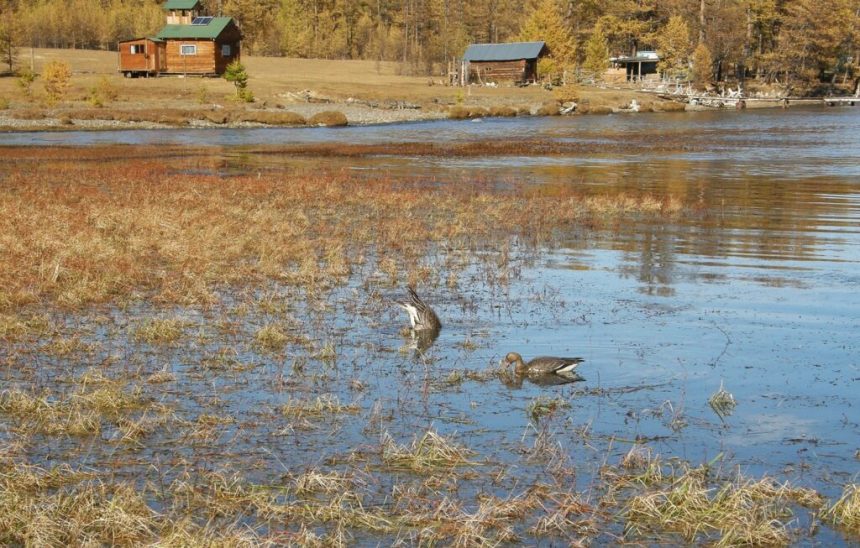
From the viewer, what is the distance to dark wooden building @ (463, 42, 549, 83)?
10775cm

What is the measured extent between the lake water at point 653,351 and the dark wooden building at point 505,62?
8500cm

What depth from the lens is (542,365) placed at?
10062mm

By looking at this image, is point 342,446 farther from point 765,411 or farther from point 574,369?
point 765,411

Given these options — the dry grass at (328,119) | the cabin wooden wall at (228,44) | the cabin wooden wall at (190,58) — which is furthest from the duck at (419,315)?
the cabin wooden wall at (228,44)

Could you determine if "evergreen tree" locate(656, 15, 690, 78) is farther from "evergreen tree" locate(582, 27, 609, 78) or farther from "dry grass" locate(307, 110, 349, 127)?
"dry grass" locate(307, 110, 349, 127)

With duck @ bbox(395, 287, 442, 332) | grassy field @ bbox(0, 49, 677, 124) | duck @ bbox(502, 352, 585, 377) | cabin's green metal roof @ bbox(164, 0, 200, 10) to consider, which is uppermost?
cabin's green metal roof @ bbox(164, 0, 200, 10)

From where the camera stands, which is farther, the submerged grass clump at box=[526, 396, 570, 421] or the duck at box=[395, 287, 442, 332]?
the duck at box=[395, 287, 442, 332]

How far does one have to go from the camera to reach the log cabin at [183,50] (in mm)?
92500

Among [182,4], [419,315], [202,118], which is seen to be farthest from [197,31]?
[419,315]

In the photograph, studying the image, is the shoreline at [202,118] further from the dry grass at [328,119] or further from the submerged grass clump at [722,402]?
the submerged grass clump at [722,402]

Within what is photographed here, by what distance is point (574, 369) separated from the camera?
34.1 ft

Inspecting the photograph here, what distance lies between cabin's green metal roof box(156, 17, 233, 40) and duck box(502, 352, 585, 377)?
8778cm

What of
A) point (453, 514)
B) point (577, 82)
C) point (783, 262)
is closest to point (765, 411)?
point (453, 514)

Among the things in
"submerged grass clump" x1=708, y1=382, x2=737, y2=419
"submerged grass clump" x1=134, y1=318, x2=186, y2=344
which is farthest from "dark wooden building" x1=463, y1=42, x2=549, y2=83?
"submerged grass clump" x1=708, y1=382, x2=737, y2=419
